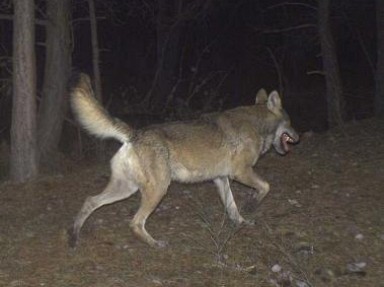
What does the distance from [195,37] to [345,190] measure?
883 inches

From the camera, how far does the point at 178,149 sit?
24.8 feet

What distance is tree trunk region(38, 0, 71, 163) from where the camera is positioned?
39.4 ft

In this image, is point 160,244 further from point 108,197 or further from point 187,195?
point 187,195

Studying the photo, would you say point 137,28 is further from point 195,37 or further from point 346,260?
point 346,260

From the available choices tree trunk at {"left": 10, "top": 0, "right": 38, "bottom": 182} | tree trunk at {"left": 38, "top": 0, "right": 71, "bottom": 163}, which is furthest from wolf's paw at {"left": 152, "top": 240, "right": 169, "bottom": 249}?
tree trunk at {"left": 38, "top": 0, "right": 71, "bottom": 163}

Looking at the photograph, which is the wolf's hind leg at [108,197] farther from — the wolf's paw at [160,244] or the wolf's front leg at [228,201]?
the wolf's front leg at [228,201]

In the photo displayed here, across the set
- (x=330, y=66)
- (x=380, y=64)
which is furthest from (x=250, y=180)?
(x=380, y=64)

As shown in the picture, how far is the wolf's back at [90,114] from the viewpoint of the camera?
690cm

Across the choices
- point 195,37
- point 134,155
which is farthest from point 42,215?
point 195,37

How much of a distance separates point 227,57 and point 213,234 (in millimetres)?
25175

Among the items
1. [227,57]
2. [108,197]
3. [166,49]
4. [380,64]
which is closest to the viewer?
[108,197]

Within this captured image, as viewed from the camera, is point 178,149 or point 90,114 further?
point 178,149

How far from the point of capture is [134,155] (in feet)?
23.4

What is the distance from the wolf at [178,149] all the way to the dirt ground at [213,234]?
1.13 ft
